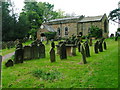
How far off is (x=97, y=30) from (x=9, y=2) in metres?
24.8

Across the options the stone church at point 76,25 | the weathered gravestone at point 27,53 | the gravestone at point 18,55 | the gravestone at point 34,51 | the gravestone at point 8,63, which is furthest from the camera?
the stone church at point 76,25

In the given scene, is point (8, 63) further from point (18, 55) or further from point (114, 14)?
point (114, 14)

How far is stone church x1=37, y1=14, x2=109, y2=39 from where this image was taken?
114ft

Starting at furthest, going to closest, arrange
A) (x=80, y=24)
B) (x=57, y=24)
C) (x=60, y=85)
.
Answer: (x=57, y=24), (x=80, y=24), (x=60, y=85)

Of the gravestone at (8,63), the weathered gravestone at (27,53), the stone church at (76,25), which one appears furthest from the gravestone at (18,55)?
the stone church at (76,25)

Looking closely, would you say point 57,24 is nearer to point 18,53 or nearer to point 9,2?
point 9,2

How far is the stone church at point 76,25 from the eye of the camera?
34.8 m

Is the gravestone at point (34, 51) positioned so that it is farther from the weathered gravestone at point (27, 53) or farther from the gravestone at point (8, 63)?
the gravestone at point (8, 63)

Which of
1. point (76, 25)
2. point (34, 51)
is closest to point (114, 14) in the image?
point (76, 25)

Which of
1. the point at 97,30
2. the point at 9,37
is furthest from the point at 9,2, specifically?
the point at 97,30

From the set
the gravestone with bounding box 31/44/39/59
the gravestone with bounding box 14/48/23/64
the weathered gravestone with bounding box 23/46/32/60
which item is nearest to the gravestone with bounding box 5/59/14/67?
the gravestone with bounding box 14/48/23/64

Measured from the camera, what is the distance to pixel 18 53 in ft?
30.2

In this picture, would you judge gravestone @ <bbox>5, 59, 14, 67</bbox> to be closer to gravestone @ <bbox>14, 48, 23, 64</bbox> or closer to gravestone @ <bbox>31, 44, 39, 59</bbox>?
gravestone @ <bbox>14, 48, 23, 64</bbox>

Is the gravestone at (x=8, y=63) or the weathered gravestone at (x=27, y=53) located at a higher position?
the weathered gravestone at (x=27, y=53)
